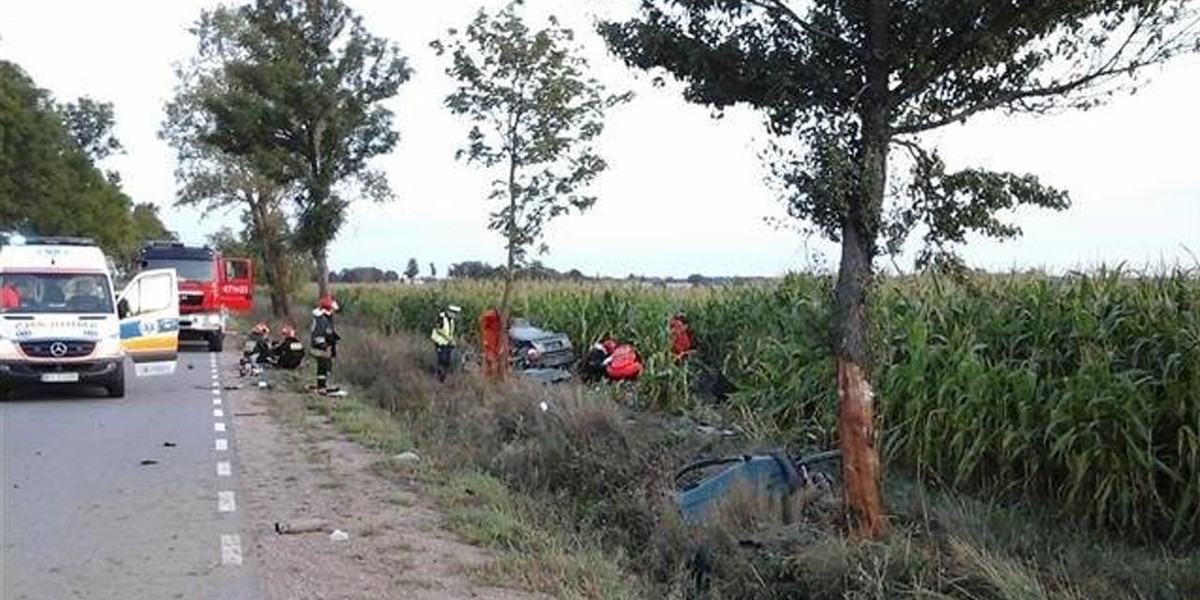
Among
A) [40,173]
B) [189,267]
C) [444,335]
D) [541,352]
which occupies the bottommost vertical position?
[541,352]

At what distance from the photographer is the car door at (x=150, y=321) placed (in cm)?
2052

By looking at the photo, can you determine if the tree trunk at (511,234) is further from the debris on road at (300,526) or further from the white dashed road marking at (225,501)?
the debris on road at (300,526)

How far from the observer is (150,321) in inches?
815

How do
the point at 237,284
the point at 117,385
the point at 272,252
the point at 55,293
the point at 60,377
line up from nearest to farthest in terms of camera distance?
1. the point at 60,377
2. the point at 55,293
3. the point at 117,385
4. the point at 237,284
5. the point at 272,252

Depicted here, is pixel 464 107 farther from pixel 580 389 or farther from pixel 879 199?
pixel 879 199

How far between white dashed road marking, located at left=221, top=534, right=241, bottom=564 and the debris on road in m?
0.32

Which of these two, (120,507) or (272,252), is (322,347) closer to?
(120,507)

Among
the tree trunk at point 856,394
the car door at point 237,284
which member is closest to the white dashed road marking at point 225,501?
the tree trunk at point 856,394

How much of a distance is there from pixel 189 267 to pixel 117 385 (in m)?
15.6

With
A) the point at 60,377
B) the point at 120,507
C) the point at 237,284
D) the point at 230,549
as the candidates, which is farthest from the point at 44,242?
the point at 237,284

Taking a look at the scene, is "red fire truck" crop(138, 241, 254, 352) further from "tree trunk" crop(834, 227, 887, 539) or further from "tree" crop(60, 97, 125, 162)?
"tree" crop(60, 97, 125, 162)

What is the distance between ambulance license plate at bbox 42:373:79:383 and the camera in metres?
19.1

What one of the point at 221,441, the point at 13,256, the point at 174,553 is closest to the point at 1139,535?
the point at 174,553

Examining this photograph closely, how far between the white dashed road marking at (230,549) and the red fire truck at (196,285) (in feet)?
85.0
